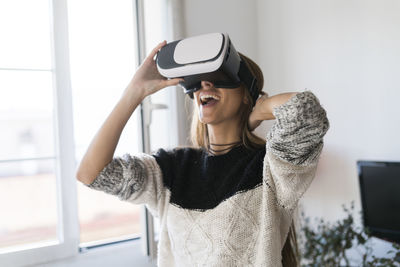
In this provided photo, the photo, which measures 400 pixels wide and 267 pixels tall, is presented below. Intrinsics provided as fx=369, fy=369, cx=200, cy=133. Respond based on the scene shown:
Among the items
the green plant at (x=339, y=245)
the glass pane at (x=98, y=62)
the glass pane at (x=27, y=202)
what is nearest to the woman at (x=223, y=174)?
the green plant at (x=339, y=245)

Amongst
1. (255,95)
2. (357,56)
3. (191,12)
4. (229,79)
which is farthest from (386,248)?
(191,12)

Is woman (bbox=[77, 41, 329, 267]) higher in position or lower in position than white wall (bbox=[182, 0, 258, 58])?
lower

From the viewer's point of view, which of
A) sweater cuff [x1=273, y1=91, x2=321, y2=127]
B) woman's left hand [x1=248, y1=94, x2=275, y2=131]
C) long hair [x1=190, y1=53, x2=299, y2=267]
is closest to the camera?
sweater cuff [x1=273, y1=91, x2=321, y2=127]

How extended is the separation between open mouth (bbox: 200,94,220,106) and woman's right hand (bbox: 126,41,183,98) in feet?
0.29

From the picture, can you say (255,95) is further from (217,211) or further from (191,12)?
(191,12)

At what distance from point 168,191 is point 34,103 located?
1051mm

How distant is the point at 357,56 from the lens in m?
1.72

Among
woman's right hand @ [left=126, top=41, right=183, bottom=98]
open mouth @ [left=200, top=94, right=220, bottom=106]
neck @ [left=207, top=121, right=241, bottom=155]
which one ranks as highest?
woman's right hand @ [left=126, top=41, right=183, bottom=98]

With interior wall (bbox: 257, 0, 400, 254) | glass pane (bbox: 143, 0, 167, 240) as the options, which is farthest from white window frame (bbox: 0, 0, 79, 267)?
interior wall (bbox: 257, 0, 400, 254)

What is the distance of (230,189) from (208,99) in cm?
24

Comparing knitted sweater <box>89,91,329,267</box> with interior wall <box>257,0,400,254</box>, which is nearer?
knitted sweater <box>89,91,329,267</box>

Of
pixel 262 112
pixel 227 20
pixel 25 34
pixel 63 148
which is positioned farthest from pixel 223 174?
pixel 227 20

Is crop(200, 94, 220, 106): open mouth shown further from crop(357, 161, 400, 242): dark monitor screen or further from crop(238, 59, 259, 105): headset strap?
crop(357, 161, 400, 242): dark monitor screen

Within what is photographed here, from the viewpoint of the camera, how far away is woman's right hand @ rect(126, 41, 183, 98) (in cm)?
97
